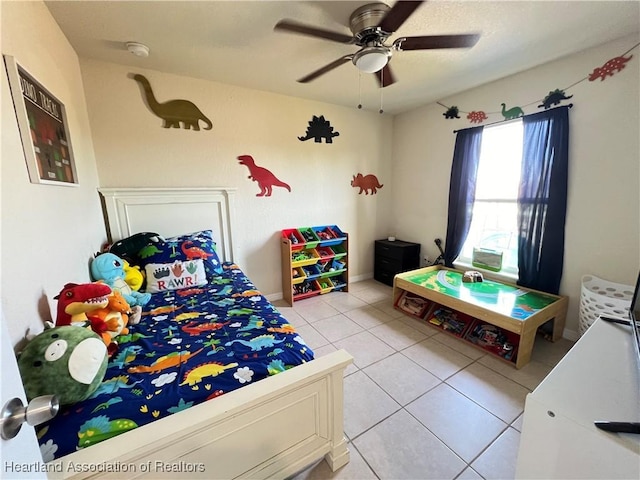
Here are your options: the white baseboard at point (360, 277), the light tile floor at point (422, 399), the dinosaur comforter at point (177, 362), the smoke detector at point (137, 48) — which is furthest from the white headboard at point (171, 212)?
the white baseboard at point (360, 277)

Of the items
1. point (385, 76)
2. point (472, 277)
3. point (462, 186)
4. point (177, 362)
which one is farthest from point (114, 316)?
point (462, 186)

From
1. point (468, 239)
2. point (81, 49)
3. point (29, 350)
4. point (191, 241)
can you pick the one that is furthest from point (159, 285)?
point (468, 239)

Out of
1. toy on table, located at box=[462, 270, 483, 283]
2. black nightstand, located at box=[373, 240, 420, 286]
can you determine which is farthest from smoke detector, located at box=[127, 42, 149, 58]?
toy on table, located at box=[462, 270, 483, 283]

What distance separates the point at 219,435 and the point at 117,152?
241 centimetres

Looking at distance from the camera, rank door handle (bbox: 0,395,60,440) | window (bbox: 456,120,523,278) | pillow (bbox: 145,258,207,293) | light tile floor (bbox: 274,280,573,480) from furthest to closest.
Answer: window (bbox: 456,120,523,278), pillow (bbox: 145,258,207,293), light tile floor (bbox: 274,280,573,480), door handle (bbox: 0,395,60,440)

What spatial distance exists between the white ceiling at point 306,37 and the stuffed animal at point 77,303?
1.57 meters

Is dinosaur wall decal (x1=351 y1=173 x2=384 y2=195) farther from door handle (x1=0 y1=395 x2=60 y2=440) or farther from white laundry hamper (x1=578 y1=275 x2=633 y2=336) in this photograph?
door handle (x1=0 y1=395 x2=60 y2=440)

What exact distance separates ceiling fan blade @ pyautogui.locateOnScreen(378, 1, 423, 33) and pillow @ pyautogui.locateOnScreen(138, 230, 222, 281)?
2072mm

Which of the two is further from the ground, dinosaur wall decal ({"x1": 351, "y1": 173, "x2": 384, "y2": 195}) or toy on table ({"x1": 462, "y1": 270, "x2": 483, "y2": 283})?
dinosaur wall decal ({"x1": 351, "y1": 173, "x2": 384, "y2": 195})

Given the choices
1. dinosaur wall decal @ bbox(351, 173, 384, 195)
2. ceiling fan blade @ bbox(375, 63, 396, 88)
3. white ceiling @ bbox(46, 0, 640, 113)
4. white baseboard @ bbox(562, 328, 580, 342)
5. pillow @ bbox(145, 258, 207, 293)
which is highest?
white ceiling @ bbox(46, 0, 640, 113)

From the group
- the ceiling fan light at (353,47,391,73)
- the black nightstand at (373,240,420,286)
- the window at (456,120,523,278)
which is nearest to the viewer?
the ceiling fan light at (353,47,391,73)

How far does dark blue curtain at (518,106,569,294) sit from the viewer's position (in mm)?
2211

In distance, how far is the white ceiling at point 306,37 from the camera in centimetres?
152

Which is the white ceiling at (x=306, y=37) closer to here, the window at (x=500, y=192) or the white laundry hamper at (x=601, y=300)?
the window at (x=500, y=192)
